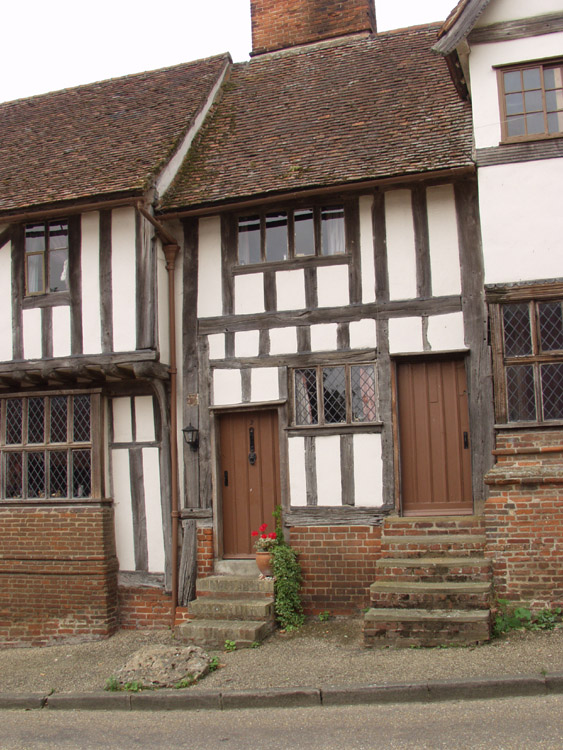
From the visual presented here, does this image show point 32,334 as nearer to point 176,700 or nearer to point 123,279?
point 123,279

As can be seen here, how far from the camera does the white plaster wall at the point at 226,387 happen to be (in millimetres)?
10102

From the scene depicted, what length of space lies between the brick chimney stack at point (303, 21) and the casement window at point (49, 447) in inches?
315

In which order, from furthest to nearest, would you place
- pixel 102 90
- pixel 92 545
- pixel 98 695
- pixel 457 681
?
1. pixel 102 90
2. pixel 92 545
3. pixel 98 695
4. pixel 457 681

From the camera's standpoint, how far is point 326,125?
1112 cm

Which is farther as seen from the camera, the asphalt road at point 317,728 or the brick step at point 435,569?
the brick step at point 435,569

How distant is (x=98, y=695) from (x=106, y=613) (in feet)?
9.84

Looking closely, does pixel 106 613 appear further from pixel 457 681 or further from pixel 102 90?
pixel 102 90

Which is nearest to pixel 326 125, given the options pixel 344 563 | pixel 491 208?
pixel 491 208

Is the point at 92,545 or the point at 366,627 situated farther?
the point at 92,545

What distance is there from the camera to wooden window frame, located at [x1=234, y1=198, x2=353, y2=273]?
390 inches

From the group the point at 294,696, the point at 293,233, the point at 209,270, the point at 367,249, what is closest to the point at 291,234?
the point at 293,233

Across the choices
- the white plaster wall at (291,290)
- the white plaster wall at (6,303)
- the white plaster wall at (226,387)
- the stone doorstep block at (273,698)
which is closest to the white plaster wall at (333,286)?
the white plaster wall at (291,290)

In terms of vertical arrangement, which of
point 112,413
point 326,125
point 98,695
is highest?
point 326,125

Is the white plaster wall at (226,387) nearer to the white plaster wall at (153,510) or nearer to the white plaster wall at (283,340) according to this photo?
the white plaster wall at (283,340)
